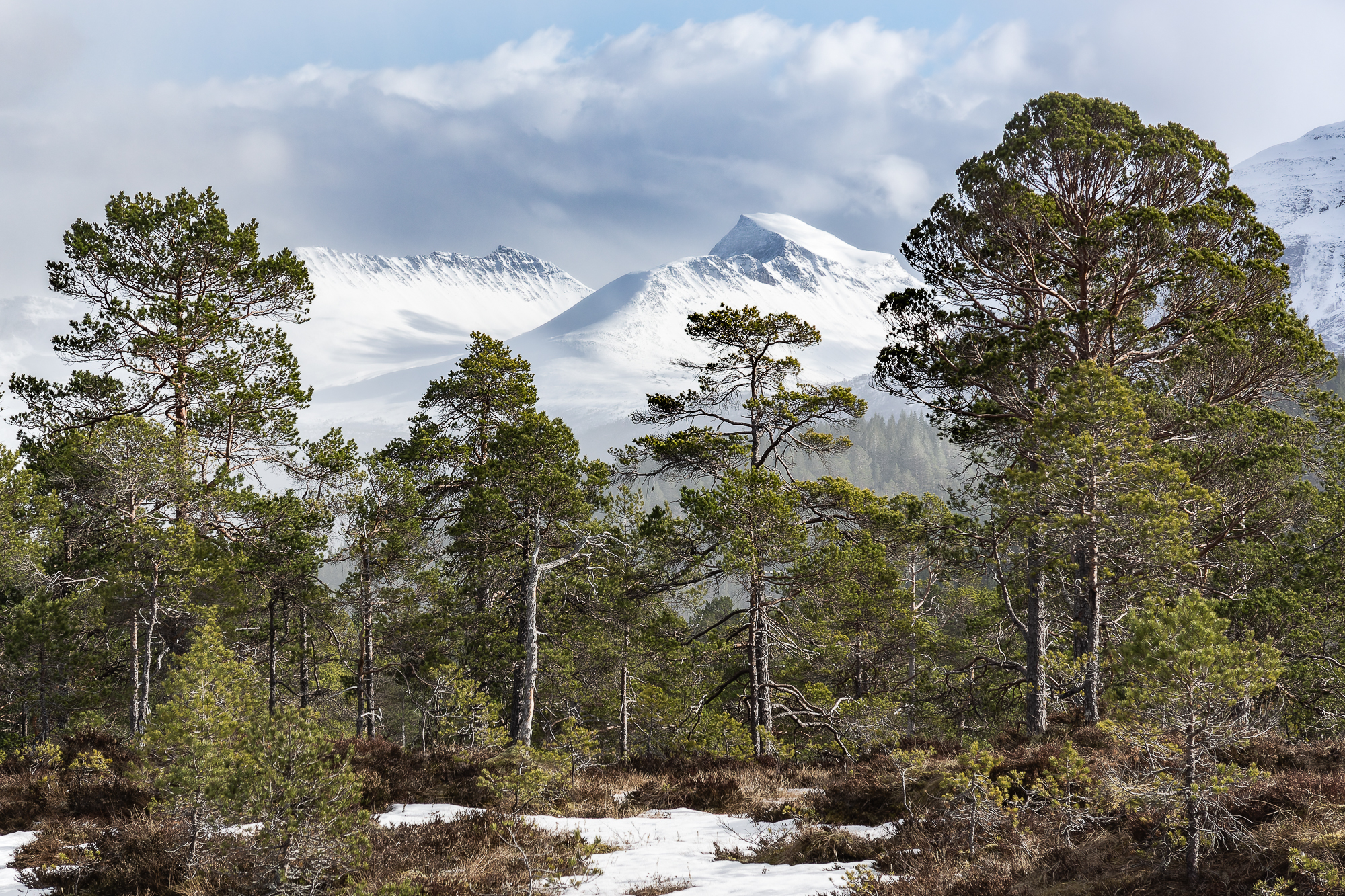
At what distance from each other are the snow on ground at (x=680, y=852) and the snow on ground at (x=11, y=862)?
3363mm

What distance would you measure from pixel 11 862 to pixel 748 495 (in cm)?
1162

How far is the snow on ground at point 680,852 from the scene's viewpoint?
22.1ft

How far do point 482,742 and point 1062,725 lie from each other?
9798 mm

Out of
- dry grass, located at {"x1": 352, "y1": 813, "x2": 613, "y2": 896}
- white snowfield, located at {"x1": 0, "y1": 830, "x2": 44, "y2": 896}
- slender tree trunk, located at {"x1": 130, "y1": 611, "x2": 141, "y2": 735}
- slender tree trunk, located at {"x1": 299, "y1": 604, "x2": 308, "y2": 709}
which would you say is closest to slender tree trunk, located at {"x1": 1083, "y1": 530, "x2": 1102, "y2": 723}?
dry grass, located at {"x1": 352, "y1": 813, "x2": 613, "y2": 896}

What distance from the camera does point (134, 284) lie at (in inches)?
710

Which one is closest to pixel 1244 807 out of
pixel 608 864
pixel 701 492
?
pixel 608 864

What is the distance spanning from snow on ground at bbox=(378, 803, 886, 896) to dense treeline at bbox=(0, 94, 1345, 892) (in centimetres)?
111

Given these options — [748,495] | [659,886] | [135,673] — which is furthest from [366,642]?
[659,886]

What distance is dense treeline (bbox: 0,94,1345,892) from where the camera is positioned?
13.5 meters

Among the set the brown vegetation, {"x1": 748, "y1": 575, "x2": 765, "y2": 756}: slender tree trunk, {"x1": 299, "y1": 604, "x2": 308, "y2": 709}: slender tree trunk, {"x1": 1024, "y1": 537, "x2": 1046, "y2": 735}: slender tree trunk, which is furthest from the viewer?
{"x1": 299, "y1": 604, "x2": 308, "y2": 709}: slender tree trunk

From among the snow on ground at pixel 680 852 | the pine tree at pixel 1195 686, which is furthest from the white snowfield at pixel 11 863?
the pine tree at pixel 1195 686

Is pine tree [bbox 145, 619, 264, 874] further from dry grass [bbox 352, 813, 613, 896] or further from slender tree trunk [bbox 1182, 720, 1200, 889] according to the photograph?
slender tree trunk [bbox 1182, 720, 1200, 889]

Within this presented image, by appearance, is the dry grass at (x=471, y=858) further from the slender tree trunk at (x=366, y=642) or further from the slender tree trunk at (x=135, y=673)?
the slender tree trunk at (x=366, y=642)

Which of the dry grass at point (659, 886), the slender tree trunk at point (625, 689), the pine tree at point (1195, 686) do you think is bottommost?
the slender tree trunk at point (625, 689)
